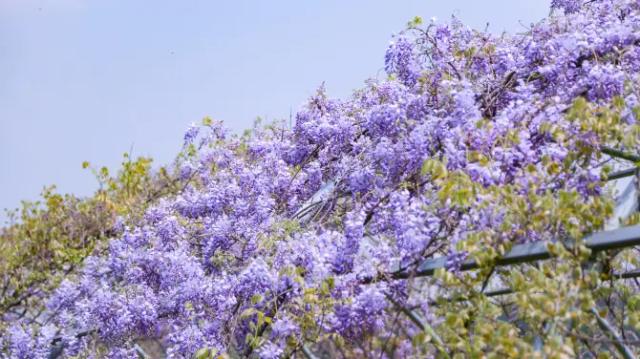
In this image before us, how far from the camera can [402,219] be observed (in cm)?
339

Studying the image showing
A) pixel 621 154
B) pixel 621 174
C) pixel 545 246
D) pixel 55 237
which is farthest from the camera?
pixel 55 237

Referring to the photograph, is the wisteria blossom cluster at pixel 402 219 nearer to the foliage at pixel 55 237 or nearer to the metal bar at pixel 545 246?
the metal bar at pixel 545 246

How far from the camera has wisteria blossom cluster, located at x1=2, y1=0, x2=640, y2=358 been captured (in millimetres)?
2947

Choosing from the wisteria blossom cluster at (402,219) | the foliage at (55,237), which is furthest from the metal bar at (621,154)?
the foliage at (55,237)

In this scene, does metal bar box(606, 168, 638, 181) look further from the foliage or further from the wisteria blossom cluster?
the foliage

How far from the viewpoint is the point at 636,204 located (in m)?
3.23

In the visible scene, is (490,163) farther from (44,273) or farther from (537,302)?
(44,273)

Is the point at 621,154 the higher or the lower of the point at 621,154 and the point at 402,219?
the higher

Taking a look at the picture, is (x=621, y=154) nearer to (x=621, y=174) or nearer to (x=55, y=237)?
(x=621, y=174)

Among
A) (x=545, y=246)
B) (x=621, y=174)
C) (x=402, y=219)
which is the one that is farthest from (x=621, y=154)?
(x=402, y=219)

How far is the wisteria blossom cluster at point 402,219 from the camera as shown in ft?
9.67

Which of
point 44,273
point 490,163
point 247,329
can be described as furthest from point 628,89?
point 44,273

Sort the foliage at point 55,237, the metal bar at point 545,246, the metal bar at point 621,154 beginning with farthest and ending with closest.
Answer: the foliage at point 55,237, the metal bar at point 621,154, the metal bar at point 545,246

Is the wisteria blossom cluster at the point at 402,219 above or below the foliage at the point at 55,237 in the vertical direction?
below
